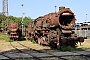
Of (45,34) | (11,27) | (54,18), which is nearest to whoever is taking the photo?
(54,18)

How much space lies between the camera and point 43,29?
57.6 ft

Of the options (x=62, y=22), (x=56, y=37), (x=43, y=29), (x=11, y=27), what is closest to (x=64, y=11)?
(x=62, y=22)

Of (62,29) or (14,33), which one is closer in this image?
(62,29)

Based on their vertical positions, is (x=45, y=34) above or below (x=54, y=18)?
below

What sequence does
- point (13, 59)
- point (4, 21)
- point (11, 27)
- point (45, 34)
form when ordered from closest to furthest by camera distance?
1. point (13, 59)
2. point (45, 34)
3. point (11, 27)
4. point (4, 21)

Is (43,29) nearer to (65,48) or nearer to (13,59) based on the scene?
(65,48)

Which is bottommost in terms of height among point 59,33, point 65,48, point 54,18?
point 65,48

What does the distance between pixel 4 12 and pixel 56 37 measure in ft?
132

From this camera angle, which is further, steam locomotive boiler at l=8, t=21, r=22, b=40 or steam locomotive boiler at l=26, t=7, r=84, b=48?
steam locomotive boiler at l=8, t=21, r=22, b=40

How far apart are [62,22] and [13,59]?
6.65 m

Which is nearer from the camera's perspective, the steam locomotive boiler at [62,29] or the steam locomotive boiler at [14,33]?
the steam locomotive boiler at [62,29]

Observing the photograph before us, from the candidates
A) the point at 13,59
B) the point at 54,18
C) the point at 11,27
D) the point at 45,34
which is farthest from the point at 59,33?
the point at 11,27

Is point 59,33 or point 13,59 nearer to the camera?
point 13,59

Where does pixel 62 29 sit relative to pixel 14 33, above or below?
above
